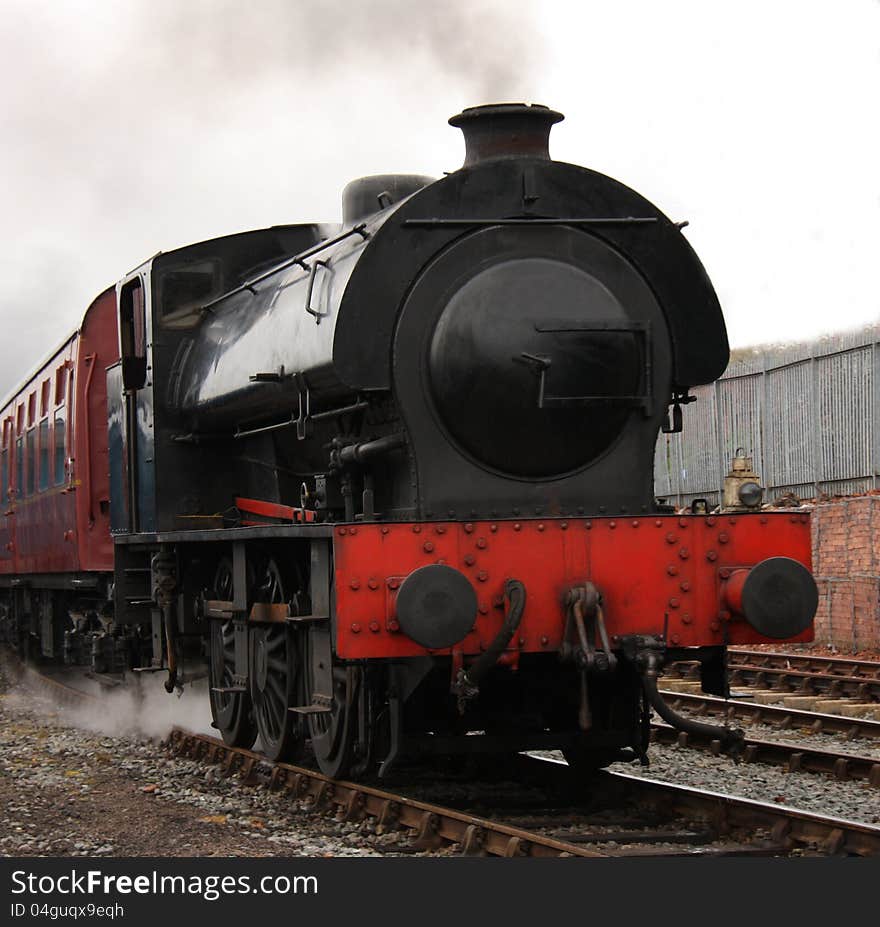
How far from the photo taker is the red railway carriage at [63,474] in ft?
38.0

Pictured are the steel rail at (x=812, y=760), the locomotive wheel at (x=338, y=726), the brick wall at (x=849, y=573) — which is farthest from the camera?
the brick wall at (x=849, y=573)

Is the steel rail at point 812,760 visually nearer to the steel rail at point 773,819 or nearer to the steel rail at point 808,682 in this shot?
the steel rail at point 773,819

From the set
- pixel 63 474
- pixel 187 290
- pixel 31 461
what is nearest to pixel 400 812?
pixel 187 290

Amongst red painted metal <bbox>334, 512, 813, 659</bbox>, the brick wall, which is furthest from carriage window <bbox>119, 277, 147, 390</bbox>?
the brick wall

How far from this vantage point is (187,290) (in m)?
9.49

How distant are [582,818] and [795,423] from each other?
12.4m

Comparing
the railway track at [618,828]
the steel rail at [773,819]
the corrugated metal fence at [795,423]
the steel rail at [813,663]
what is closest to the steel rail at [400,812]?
the railway track at [618,828]

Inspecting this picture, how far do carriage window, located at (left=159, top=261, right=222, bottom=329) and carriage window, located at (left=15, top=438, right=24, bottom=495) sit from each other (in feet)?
20.9

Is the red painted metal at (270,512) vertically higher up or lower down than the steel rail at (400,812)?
higher up

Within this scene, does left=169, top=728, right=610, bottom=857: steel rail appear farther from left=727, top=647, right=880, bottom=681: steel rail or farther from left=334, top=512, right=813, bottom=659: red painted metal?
left=727, top=647, right=880, bottom=681: steel rail

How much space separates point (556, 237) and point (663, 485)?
15052 mm

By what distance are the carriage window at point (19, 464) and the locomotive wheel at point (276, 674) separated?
7.78 meters

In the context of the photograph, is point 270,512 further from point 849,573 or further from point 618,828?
point 849,573

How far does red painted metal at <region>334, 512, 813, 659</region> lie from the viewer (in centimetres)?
616
